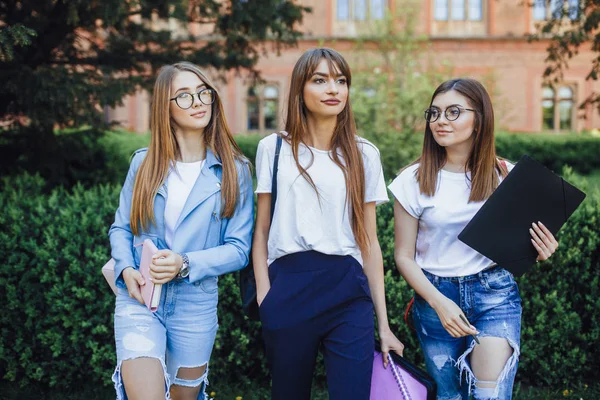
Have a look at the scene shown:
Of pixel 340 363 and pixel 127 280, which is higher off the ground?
pixel 127 280

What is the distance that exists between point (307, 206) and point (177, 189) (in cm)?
63

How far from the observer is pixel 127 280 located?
2.54 metres

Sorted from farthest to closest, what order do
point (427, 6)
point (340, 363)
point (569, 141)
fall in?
point (427, 6) → point (569, 141) → point (340, 363)

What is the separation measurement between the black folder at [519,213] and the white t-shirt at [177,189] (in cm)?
Answer: 126

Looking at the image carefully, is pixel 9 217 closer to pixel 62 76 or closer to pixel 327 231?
pixel 62 76

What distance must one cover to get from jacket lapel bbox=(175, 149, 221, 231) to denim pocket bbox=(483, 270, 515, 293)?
4.31 feet

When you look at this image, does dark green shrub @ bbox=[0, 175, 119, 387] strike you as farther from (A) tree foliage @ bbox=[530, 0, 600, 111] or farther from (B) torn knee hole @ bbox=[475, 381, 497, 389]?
(A) tree foliage @ bbox=[530, 0, 600, 111]

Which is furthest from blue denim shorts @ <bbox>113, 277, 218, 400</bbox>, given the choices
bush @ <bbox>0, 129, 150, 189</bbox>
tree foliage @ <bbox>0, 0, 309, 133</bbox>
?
bush @ <bbox>0, 129, 150, 189</bbox>

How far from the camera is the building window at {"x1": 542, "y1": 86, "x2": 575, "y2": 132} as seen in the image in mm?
26172

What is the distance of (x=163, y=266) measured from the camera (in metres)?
2.43

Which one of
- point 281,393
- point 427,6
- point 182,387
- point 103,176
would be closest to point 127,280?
point 182,387

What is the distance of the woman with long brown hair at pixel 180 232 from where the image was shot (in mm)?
2469

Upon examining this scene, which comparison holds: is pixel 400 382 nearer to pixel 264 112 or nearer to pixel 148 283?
pixel 148 283

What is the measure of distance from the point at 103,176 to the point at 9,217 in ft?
13.3
